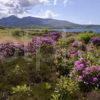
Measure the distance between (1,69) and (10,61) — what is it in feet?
6.61

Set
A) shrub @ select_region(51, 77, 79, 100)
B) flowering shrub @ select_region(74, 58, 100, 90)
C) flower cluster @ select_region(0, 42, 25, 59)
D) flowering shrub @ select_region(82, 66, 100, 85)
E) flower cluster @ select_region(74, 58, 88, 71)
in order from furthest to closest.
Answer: flower cluster @ select_region(0, 42, 25, 59) < flower cluster @ select_region(74, 58, 88, 71) < flowering shrub @ select_region(82, 66, 100, 85) < flowering shrub @ select_region(74, 58, 100, 90) < shrub @ select_region(51, 77, 79, 100)

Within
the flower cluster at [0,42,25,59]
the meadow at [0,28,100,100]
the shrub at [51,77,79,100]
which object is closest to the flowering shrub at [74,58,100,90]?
the meadow at [0,28,100,100]

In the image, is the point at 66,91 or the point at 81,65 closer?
the point at 66,91

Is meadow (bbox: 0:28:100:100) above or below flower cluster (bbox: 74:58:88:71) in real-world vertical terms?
below

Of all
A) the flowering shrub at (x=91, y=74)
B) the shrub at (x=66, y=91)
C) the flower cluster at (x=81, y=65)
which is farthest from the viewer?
the flower cluster at (x=81, y=65)

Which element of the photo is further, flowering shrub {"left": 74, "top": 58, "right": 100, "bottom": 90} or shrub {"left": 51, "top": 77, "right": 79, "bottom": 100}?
flowering shrub {"left": 74, "top": 58, "right": 100, "bottom": 90}

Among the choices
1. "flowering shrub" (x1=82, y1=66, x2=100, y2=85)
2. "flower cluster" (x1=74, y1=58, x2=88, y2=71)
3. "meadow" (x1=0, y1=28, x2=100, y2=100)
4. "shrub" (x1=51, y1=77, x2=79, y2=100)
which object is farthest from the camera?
"flower cluster" (x1=74, y1=58, x2=88, y2=71)

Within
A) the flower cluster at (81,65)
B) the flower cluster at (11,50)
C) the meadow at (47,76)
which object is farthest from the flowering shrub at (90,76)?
the flower cluster at (11,50)

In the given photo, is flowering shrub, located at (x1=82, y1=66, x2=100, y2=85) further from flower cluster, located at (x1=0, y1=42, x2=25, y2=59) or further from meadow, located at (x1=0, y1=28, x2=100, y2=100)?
flower cluster, located at (x1=0, y1=42, x2=25, y2=59)

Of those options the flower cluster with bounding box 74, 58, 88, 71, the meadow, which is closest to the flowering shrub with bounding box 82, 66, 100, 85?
the meadow

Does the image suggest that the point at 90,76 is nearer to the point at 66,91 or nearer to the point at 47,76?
the point at 66,91

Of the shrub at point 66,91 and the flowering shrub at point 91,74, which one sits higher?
the flowering shrub at point 91,74

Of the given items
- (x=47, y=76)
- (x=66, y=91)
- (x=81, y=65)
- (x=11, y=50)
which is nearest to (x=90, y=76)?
(x=81, y=65)

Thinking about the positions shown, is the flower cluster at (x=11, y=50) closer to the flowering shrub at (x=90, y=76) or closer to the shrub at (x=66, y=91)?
the flowering shrub at (x=90, y=76)
